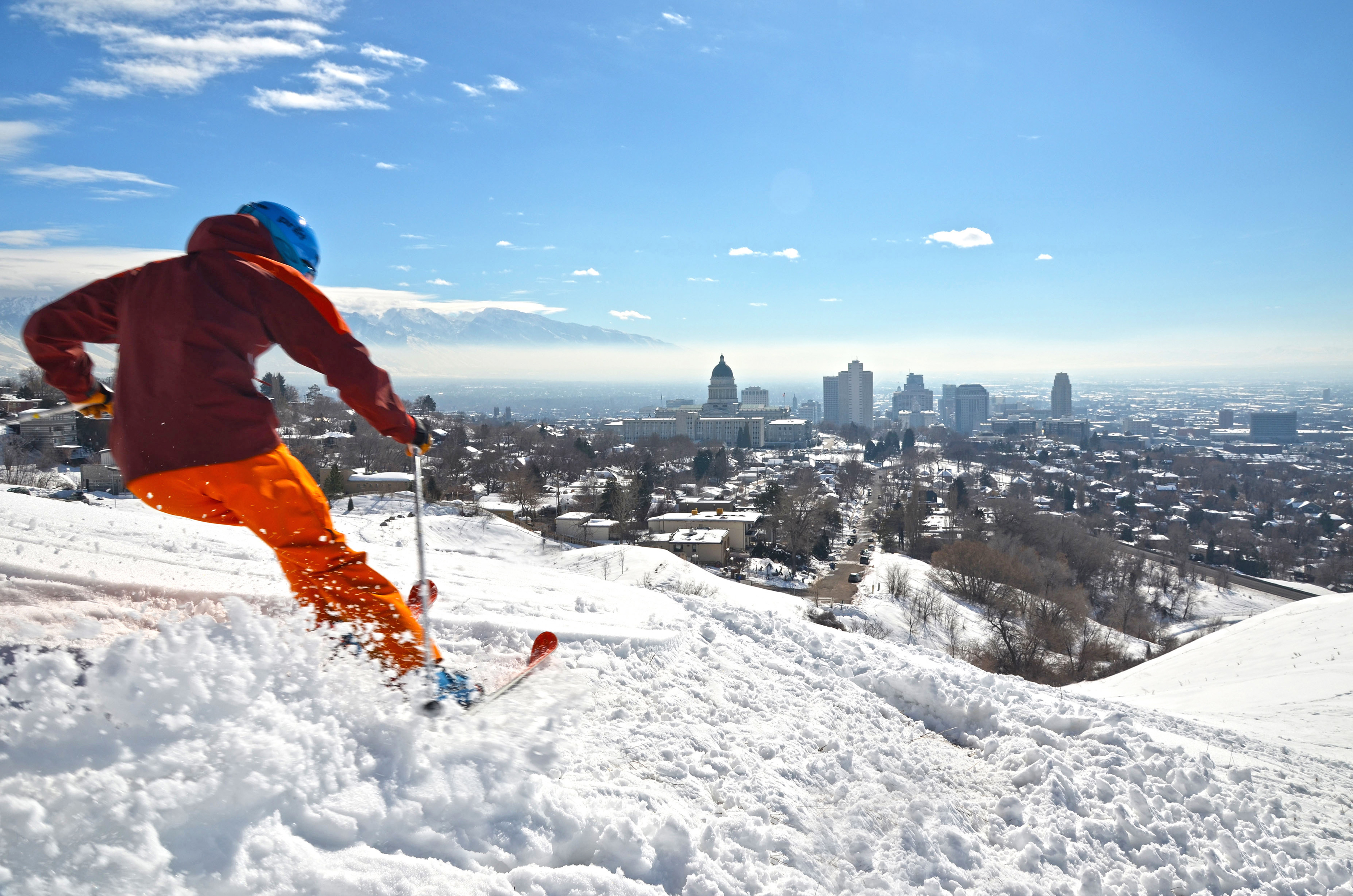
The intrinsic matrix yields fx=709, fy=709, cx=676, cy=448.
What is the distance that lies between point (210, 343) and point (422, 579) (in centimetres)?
107

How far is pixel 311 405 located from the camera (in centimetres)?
3528

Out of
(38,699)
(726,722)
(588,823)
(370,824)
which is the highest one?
(38,699)

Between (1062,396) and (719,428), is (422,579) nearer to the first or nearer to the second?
(719,428)

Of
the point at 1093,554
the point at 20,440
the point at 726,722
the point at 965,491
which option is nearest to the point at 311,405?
the point at 20,440

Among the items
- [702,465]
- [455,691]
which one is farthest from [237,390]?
[702,465]

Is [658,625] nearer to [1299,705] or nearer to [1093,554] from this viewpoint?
[1299,705]

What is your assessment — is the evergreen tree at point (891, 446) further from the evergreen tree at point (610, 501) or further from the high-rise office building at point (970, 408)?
the high-rise office building at point (970, 408)

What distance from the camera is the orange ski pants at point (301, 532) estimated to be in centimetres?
236

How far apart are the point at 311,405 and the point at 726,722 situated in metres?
37.0

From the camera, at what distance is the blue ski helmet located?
2.62 metres

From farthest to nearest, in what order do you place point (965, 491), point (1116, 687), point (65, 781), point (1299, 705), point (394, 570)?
point (965, 491) < point (1116, 687) < point (1299, 705) < point (394, 570) < point (65, 781)

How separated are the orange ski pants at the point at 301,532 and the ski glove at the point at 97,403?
645 millimetres

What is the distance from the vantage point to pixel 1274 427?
140 meters

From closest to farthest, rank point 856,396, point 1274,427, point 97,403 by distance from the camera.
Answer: point 97,403 < point 1274,427 < point 856,396
